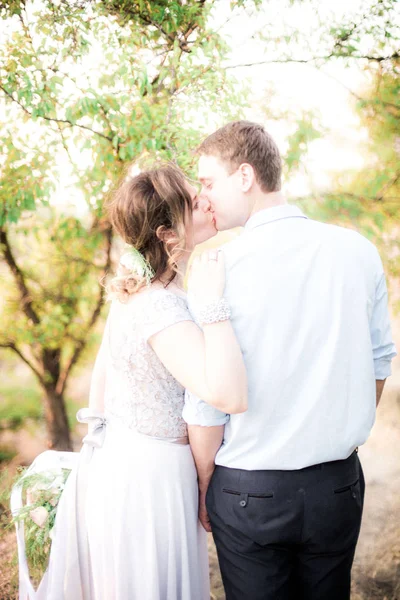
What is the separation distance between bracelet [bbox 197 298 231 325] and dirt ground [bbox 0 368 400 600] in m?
2.67

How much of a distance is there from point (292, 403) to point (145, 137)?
7.71ft

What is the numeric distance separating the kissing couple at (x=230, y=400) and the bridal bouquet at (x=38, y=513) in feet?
0.30

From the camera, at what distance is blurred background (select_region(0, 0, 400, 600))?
11.3 ft

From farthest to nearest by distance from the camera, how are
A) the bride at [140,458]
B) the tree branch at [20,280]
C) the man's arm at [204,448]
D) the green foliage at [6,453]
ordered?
the green foliage at [6,453], the tree branch at [20,280], the bride at [140,458], the man's arm at [204,448]

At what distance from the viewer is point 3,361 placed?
404 centimetres

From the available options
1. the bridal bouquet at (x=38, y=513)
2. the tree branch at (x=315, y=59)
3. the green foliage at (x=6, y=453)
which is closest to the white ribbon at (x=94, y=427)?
the bridal bouquet at (x=38, y=513)

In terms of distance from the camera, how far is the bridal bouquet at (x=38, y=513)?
1.85 meters

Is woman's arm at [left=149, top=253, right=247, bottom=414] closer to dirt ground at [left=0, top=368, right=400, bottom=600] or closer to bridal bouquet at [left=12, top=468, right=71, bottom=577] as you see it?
bridal bouquet at [left=12, top=468, right=71, bottom=577]

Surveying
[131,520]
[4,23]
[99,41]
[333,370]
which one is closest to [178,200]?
[333,370]

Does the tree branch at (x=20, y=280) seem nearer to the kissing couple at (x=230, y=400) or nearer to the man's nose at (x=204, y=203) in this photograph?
the kissing couple at (x=230, y=400)

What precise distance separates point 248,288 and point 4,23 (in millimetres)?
3127

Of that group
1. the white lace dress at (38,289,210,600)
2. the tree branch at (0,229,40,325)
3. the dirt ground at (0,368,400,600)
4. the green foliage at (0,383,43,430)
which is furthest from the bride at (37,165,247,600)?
the green foliage at (0,383,43,430)

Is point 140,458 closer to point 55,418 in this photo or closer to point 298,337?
point 298,337

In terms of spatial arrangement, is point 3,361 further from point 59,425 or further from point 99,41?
point 99,41
